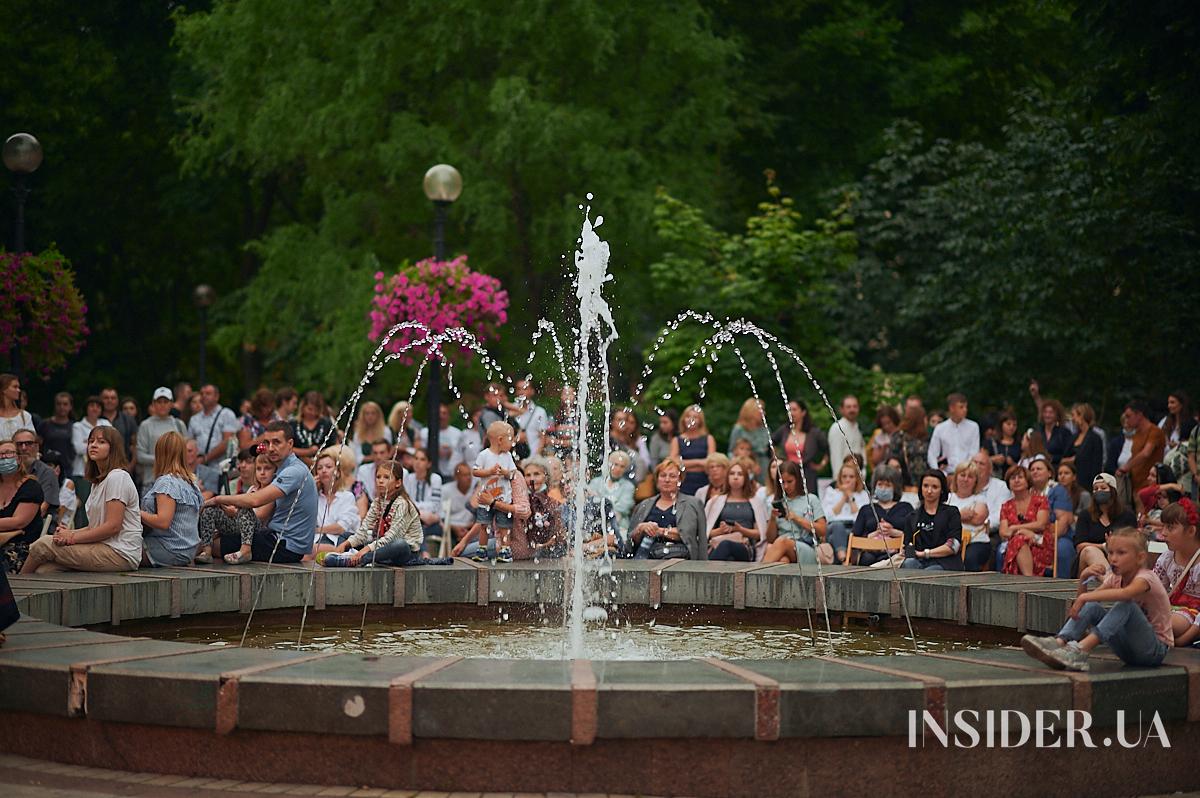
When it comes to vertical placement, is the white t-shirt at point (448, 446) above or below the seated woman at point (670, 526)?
above

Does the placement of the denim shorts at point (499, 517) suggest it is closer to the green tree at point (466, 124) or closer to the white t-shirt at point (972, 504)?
the white t-shirt at point (972, 504)

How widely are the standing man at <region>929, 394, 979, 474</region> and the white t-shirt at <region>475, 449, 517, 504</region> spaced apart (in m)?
5.47

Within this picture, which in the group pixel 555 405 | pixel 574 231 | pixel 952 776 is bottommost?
pixel 952 776

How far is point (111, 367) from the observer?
36.3m

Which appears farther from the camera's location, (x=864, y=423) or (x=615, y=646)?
(x=864, y=423)

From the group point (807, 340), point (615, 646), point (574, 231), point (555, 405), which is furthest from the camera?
point (574, 231)

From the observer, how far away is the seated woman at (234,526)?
12.4m

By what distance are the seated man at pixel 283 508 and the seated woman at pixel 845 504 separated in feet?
16.0

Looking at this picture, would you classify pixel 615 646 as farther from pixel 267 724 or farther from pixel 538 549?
pixel 267 724

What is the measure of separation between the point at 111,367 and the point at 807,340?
60.3 ft

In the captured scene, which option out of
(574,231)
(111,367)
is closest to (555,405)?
(574,231)

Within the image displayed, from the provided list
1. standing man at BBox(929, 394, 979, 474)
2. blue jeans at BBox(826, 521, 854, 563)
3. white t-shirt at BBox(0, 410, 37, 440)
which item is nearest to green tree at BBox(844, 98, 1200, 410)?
standing man at BBox(929, 394, 979, 474)

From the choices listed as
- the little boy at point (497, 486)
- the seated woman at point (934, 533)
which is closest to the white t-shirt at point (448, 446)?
the little boy at point (497, 486)

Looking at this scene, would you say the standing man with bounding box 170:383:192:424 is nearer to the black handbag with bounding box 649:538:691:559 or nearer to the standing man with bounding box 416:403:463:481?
the standing man with bounding box 416:403:463:481
